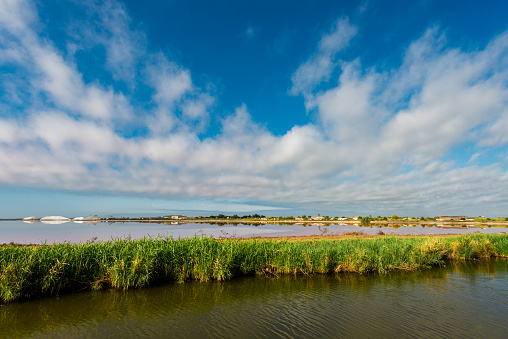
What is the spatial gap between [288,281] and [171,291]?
6906mm

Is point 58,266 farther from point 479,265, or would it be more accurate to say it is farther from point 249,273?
point 479,265

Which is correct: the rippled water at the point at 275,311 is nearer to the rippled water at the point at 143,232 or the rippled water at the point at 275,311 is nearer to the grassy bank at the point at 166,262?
the grassy bank at the point at 166,262

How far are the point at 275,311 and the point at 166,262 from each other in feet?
25.4

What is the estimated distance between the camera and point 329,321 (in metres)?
9.47

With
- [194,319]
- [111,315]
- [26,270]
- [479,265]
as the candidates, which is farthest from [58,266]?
[479,265]

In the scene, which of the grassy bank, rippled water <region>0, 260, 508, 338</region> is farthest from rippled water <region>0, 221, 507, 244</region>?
rippled water <region>0, 260, 508, 338</region>

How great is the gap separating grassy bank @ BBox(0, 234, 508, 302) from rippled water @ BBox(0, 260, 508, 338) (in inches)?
29.6

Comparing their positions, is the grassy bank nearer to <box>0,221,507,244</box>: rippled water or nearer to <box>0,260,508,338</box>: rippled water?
<box>0,260,508,338</box>: rippled water

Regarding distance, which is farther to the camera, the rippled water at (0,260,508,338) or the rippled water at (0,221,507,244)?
the rippled water at (0,221,507,244)

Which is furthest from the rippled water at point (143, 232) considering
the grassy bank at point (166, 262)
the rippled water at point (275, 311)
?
the rippled water at point (275, 311)

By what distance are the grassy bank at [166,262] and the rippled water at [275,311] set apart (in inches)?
29.6

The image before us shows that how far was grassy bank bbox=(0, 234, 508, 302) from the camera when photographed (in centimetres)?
1181

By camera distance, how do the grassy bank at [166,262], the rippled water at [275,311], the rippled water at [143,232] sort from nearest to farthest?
the rippled water at [275,311] → the grassy bank at [166,262] → the rippled water at [143,232]

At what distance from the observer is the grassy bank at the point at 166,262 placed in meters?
11.8
